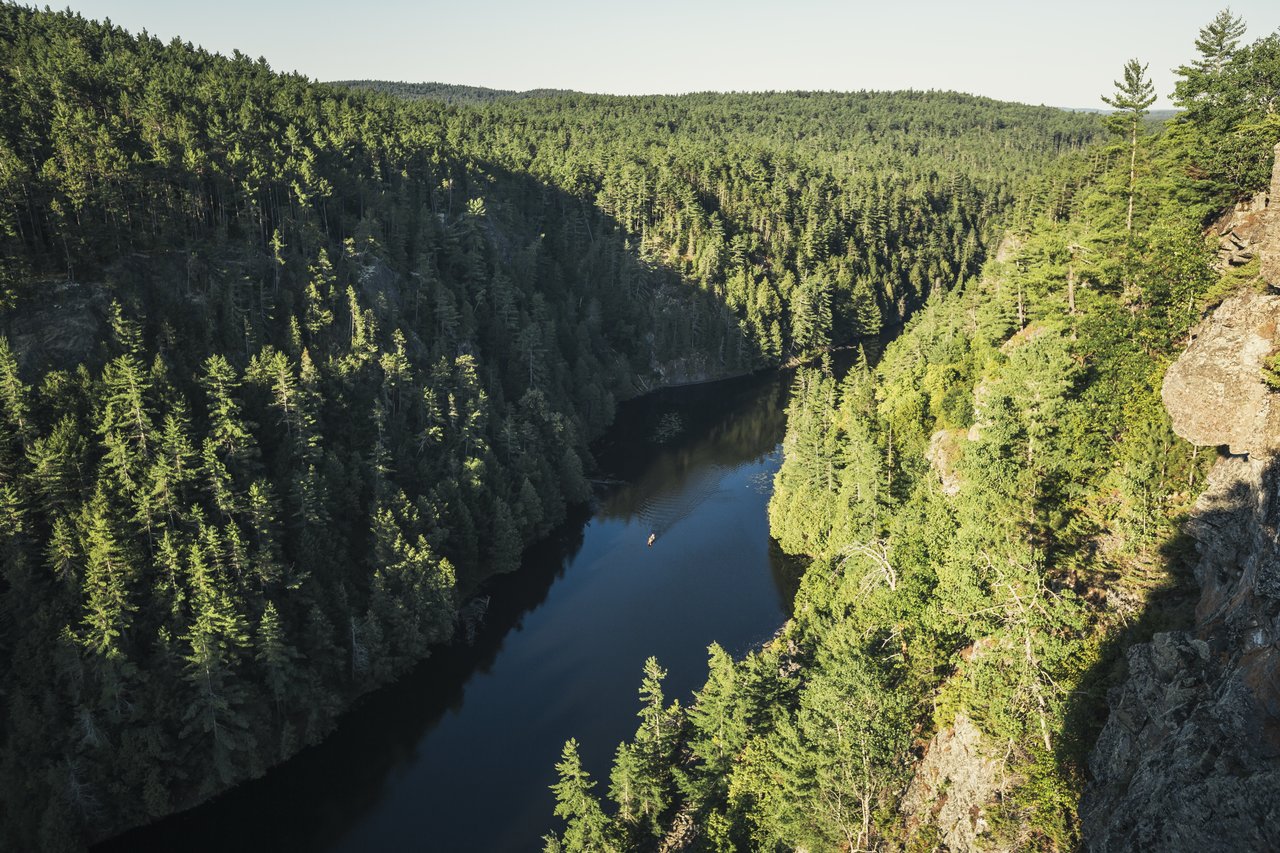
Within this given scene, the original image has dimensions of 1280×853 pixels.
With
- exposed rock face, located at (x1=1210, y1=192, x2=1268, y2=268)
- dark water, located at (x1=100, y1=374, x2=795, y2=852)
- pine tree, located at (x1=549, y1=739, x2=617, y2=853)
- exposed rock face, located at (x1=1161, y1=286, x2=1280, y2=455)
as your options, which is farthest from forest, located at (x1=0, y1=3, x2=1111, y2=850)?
exposed rock face, located at (x1=1210, y1=192, x2=1268, y2=268)

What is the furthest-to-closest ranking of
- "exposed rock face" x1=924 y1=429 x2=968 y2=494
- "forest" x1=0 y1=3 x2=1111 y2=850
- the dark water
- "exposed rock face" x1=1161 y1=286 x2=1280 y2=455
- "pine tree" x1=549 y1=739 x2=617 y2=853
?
"forest" x1=0 y1=3 x2=1111 y2=850
the dark water
"exposed rock face" x1=924 y1=429 x2=968 y2=494
"pine tree" x1=549 y1=739 x2=617 y2=853
"exposed rock face" x1=1161 y1=286 x2=1280 y2=455

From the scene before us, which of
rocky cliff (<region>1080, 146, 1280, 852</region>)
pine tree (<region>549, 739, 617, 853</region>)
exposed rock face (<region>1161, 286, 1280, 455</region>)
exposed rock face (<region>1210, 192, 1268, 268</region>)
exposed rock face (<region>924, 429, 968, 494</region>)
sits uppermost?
exposed rock face (<region>1210, 192, 1268, 268</region>)

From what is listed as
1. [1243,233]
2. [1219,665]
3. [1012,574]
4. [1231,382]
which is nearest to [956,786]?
[1012,574]

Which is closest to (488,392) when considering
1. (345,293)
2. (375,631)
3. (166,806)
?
(345,293)

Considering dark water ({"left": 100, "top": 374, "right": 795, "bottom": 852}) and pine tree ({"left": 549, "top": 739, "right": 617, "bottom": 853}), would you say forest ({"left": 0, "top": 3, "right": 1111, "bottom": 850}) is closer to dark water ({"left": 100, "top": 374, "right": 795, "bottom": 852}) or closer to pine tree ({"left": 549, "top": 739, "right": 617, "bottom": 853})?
dark water ({"left": 100, "top": 374, "right": 795, "bottom": 852})

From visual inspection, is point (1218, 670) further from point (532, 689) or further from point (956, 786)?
point (532, 689)

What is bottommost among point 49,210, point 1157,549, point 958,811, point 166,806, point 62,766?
point 166,806

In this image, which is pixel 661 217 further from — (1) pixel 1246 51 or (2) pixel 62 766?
(2) pixel 62 766
